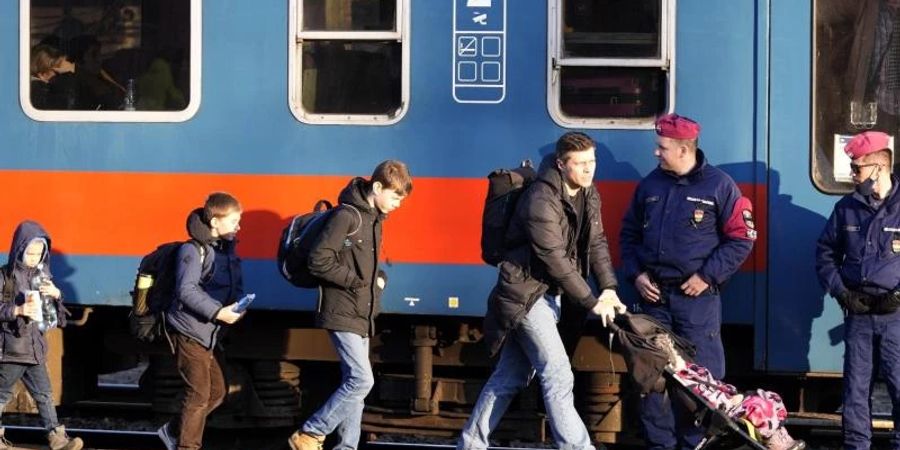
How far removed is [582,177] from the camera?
6.98 m

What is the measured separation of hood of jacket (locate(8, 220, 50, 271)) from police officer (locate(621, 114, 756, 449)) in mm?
3173

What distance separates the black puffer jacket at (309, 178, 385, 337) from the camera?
723 centimetres

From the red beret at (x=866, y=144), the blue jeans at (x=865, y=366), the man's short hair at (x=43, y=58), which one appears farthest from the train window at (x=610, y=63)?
the man's short hair at (x=43, y=58)

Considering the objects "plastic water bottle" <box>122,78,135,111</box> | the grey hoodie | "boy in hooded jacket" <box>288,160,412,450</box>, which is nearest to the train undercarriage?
the grey hoodie

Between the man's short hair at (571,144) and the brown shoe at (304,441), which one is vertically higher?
the man's short hair at (571,144)

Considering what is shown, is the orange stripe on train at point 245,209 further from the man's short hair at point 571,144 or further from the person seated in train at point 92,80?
the man's short hair at point 571,144

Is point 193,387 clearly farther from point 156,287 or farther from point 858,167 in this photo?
point 858,167

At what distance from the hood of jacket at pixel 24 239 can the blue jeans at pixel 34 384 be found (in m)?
0.64

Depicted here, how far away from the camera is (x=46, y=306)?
7.78m

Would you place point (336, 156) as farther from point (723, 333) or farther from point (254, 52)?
point (723, 333)

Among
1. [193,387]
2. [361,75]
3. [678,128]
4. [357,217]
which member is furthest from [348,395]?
[678,128]

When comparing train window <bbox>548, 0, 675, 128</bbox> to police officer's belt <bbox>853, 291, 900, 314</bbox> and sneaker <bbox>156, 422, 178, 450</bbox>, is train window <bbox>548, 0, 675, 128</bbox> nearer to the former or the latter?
police officer's belt <bbox>853, 291, 900, 314</bbox>

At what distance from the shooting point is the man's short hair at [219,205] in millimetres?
7309

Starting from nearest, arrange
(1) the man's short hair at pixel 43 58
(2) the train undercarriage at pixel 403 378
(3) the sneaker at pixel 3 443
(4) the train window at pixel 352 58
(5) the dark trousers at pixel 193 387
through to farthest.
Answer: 1. (5) the dark trousers at pixel 193 387
2. (4) the train window at pixel 352 58
3. (2) the train undercarriage at pixel 403 378
4. (1) the man's short hair at pixel 43 58
5. (3) the sneaker at pixel 3 443
